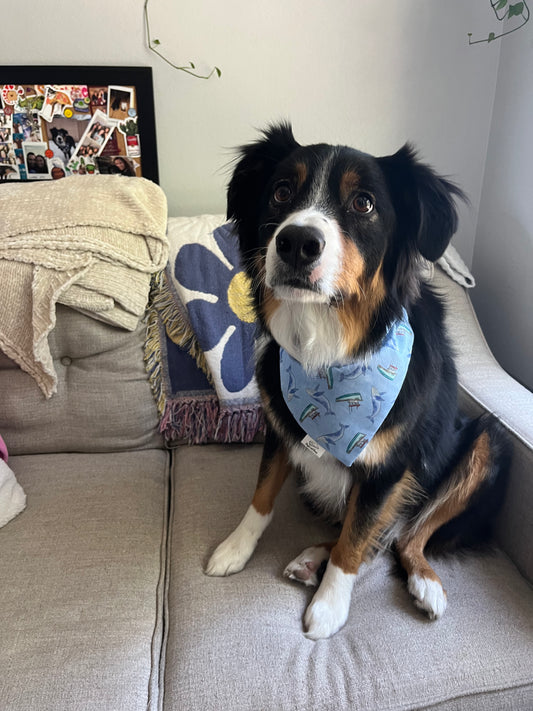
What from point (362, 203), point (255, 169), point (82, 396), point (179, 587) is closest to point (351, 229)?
point (362, 203)

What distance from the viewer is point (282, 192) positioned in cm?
100

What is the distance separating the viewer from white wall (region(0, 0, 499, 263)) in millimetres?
1618

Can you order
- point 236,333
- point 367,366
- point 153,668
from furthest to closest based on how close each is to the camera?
point 236,333
point 367,366
point 153,668

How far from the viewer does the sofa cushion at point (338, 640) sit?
2.86 feet

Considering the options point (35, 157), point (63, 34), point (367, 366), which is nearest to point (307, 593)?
point (367, 366)

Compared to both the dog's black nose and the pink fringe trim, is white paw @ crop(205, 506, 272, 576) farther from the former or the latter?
the dog's black nose

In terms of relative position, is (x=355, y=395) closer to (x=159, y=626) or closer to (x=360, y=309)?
(x=360, y=309)

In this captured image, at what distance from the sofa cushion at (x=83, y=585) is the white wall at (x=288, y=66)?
3.29ft

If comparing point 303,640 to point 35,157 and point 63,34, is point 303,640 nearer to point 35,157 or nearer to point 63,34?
point 35,157

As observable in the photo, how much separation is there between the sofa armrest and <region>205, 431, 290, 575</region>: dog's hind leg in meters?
0.53

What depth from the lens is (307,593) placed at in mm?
1112

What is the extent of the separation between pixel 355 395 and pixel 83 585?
0.68m

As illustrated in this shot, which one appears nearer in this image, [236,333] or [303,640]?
[303,640]

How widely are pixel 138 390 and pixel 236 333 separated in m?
0.34
